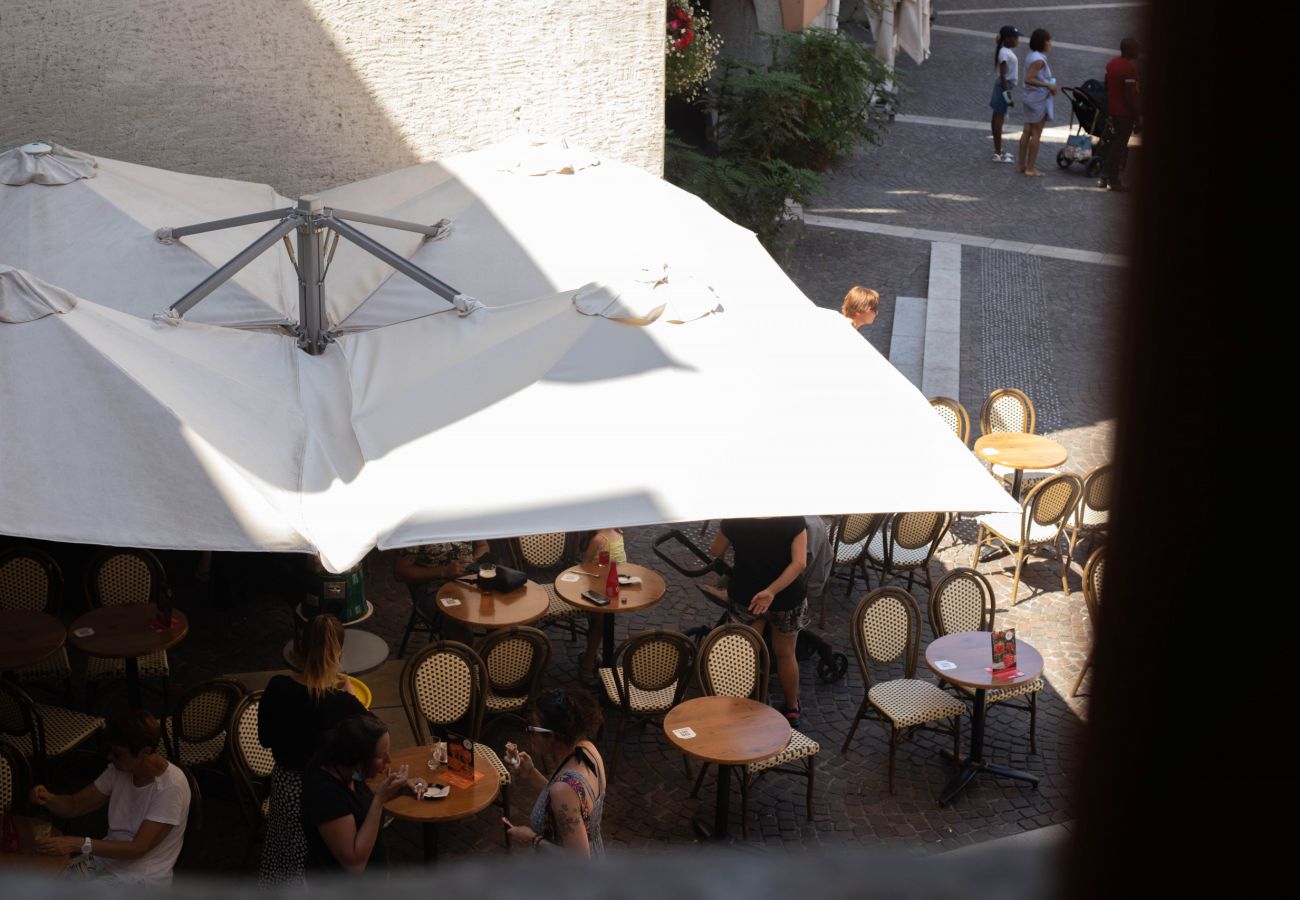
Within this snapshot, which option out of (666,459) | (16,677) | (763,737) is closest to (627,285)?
(666,459)

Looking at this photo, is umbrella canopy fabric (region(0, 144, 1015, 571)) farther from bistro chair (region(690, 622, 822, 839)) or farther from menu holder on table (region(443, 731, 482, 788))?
bistro chair (region(690, 622, 822, 839))

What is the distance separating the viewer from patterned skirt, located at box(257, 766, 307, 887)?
5.87 m

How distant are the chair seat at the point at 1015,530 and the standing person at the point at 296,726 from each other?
239 inches

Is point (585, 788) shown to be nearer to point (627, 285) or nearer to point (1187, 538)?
point (627, 285)

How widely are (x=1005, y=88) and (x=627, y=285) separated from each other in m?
17.5

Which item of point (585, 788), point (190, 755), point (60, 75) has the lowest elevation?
Result: point (190, 755)

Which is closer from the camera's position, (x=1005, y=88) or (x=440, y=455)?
(x=440, y=455)

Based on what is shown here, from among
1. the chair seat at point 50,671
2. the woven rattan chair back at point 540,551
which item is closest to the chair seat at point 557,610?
the woven rattan chair back at point 540,551

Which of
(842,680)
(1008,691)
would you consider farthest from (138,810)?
(1008,691)

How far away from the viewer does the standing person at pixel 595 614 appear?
30.7 feet

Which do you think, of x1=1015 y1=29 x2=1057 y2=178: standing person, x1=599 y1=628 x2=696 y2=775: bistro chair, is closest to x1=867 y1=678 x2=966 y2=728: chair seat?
x1=599 y1=628 x2=696 y2=775: bistro chair

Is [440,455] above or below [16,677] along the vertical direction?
above

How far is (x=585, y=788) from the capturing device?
5.91 metres

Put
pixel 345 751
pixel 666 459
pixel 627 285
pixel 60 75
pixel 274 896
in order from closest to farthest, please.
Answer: pixel 274 896 → pixel 345 751 → pixel 666 459 → pixel 627 285 → pixel 60 75
